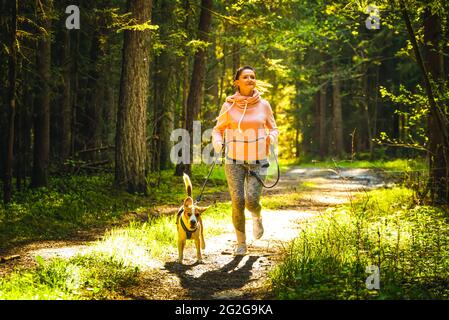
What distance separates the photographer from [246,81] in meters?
7.68

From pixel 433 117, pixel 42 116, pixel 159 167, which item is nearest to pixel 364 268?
pixel 433 117

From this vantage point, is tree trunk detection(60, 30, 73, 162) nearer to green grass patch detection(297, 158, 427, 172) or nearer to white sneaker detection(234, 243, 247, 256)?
green grass patch detection(297, 158, 427, 172)

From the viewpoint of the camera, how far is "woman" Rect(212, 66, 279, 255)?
25.1 feet

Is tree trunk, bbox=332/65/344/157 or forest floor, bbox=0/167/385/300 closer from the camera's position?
forest floor, bbox=0/167/385/300

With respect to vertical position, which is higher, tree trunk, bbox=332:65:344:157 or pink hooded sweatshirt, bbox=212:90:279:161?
tree trunk, bbox=332:65:344:157

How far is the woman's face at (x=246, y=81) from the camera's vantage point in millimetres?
7680

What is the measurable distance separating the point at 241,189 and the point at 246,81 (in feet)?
5.22

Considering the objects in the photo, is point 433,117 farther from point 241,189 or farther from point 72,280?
point 72,280

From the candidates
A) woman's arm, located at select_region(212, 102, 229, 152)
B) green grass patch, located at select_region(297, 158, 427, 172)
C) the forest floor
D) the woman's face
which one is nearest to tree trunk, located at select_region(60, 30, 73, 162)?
the forest floor

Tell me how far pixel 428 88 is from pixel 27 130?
42.1 feet

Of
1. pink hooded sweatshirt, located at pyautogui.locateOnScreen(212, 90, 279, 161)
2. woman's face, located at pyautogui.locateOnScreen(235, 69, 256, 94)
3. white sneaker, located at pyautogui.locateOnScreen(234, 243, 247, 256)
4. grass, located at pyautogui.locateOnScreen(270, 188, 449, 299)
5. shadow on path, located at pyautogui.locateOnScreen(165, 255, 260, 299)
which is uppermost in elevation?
woman's face, located at pyautogui.locateOnScreen(235, 69, 256, 94)

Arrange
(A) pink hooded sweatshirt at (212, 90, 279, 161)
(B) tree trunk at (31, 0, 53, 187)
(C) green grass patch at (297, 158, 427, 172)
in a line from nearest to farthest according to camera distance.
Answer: (A) pink hooded sweatshirt at (212, 90, 279, 161) → (C) green grass patch at (297, 158, 427, 172) → (B) tree trunk at (31, 0, 53, 187)

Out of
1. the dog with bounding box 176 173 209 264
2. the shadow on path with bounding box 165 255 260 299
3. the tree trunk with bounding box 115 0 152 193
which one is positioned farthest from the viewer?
the tree trunk with bounding box 115 0 152 193
